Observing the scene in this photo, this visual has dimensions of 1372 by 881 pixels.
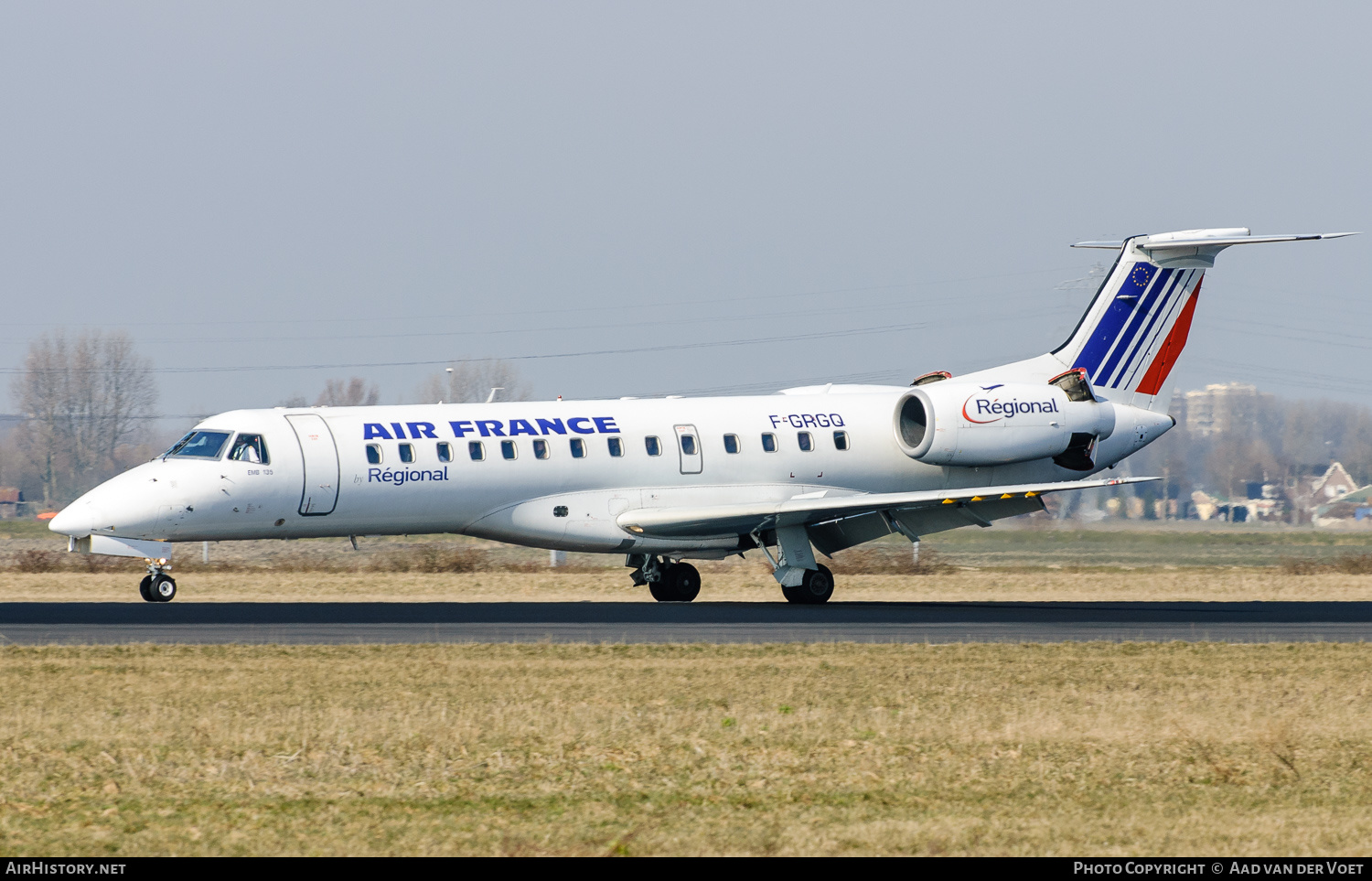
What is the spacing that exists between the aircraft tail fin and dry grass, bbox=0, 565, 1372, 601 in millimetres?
4377

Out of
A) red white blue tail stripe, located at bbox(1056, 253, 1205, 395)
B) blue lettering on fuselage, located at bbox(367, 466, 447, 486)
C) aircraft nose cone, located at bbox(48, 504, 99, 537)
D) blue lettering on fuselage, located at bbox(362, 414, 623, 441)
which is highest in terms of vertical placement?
red white blue tail stripe, located at bbox(1056, 253, 1205, 395)

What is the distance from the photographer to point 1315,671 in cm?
1714

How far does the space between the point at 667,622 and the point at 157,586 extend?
8.48 metres

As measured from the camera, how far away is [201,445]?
25.7 meters

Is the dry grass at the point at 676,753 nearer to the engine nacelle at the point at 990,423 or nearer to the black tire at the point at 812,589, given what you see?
the black tire at the point at 812,589

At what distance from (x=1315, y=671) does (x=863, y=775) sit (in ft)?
27.3

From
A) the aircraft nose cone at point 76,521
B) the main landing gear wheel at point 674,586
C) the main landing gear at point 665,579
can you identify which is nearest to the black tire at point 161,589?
the aircraft nose cone at point 76,521

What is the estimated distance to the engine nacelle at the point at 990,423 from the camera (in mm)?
29250

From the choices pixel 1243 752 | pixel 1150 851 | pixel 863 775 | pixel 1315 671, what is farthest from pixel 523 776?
pixel 1315 671

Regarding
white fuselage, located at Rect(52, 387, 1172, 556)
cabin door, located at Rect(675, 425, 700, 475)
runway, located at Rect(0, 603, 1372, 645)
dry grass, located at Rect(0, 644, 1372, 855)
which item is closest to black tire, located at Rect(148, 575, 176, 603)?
runway, located at Rect(0, 603, 1372, 645)

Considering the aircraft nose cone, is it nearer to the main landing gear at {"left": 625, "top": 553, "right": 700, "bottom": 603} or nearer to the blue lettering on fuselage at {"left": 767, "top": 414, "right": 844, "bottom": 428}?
the main landing gear at {"left": 625, "top": 553, "right": 700, "bottom": 603}

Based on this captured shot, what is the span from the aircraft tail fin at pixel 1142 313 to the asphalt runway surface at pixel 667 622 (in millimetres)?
5625

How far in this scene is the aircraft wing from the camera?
27.0 m
